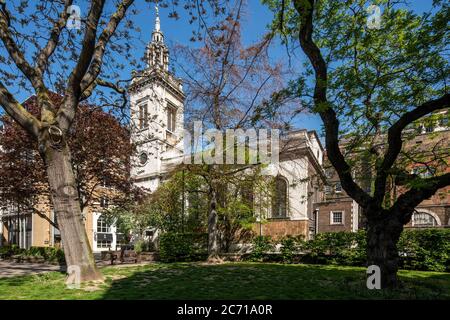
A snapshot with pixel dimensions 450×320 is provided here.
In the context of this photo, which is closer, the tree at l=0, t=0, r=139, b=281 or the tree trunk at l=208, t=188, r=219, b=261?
the tree at l=0, t=0, r=139, b=281

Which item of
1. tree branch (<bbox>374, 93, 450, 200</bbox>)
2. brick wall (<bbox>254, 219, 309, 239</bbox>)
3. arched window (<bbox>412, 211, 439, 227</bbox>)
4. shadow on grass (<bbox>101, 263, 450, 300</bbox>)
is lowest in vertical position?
arched window (<bbox>412, 211, 439, 227</bbox>)

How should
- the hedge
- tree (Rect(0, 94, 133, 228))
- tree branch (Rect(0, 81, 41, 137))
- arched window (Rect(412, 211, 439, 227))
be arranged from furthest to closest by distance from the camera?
arched window (Rect(412, 211, 439, 227))
tree (Rect(0, 94, 133, 228))
the hedge
tree branch (Rect(0, 81, 41, 137))

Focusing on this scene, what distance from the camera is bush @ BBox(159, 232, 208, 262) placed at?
61.9ft

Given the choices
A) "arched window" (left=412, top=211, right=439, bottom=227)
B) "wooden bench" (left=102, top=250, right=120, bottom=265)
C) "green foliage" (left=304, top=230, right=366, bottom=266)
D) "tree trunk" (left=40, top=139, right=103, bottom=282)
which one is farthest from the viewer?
"arched window" (left=412, top=211, right=439, bottom=227)

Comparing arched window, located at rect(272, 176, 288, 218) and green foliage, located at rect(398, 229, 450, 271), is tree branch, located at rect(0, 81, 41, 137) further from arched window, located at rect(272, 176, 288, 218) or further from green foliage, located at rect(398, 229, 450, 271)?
arched window, located at rect(272, 176, 288, 218)

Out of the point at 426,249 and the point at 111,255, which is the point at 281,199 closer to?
the point at 426,249

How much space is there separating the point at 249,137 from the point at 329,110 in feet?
27.1

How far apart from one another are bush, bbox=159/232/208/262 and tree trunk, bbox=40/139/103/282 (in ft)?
36.5

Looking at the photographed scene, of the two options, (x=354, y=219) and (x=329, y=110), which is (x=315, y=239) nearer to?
(x=329, y=110)

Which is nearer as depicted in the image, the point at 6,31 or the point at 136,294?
the point at 136,294
